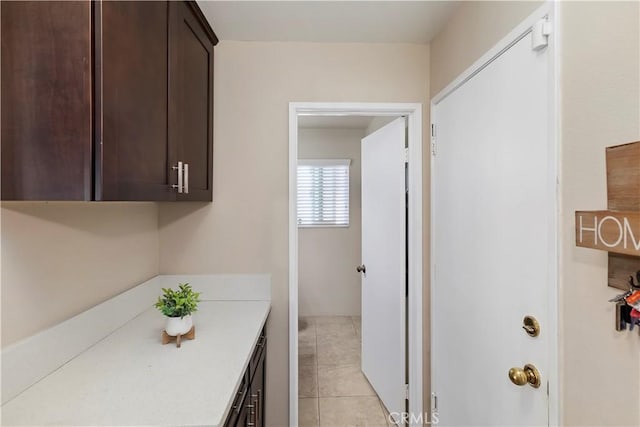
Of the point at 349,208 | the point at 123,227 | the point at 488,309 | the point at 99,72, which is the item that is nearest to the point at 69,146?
the point at 99,72

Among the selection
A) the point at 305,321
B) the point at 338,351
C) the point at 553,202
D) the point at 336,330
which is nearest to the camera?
the point at 553,202

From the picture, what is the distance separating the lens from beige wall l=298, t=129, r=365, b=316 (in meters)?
3.98

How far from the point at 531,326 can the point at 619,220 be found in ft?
1.70

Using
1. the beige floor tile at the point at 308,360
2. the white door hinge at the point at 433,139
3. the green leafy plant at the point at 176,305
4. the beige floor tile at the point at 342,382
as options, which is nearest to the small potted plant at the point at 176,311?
the green leafy plant at the point at 176,305

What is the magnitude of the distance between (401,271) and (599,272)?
4.08ft

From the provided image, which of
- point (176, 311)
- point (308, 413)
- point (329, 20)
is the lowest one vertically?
point (308, 413)

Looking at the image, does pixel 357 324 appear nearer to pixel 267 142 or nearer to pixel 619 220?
pixel 267 142

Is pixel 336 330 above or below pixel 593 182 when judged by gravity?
below

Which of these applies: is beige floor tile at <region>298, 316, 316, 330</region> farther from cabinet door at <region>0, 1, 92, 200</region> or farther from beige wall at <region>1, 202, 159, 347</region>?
cabinet door at <region>0, 1, 92, 200</region>

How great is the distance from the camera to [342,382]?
2570mm

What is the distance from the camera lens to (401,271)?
6.54 feet

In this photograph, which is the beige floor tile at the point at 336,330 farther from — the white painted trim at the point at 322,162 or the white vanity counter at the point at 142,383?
the white vanity counter at the point at 142,383

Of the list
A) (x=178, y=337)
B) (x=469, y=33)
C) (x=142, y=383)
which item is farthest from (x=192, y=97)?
(x=469, y=33)

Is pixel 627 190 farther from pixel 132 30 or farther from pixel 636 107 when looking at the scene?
pixel 132 30
